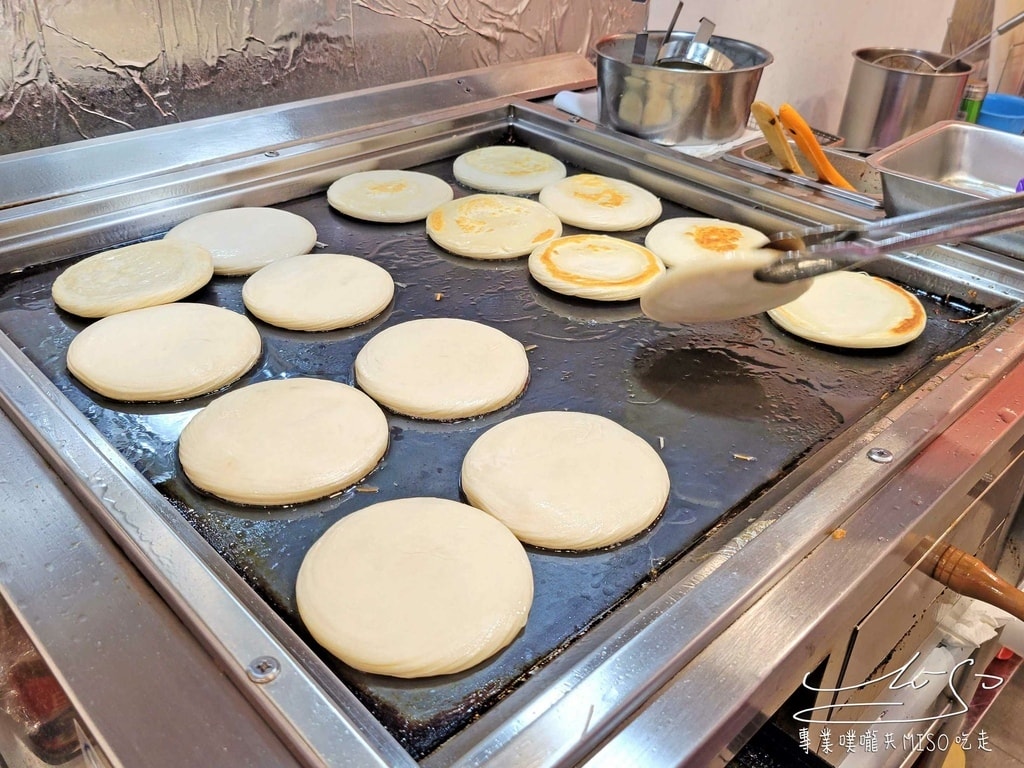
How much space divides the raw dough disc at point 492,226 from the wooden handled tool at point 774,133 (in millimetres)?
641

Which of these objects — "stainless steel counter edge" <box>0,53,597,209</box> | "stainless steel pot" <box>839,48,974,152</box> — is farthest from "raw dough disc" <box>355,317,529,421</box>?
"stainless steel pot" <box>839,48,974,152</box>

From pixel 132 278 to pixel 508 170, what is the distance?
1175 mm

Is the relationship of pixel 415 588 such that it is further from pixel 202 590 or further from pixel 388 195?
Result: pixel 388 195

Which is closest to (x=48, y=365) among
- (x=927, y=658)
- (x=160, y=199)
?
(x=160, y=199)

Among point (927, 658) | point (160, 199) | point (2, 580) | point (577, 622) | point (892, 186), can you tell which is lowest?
point (927, 658)

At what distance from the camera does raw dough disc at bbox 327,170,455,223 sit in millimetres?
2201

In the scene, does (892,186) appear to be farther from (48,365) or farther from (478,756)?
(48,365)

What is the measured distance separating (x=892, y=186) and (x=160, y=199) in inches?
76.4

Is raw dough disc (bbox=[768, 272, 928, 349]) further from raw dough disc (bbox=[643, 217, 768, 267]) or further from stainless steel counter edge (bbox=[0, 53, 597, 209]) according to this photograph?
stainless steel counter edge (bbox=[0, 53, 597, 209])

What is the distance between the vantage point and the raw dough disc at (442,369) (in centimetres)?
157

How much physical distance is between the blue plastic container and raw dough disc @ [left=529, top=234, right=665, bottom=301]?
8.91 feet

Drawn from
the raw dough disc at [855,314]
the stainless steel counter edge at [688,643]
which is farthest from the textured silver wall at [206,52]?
the stainless steel counter edge at [688,643]

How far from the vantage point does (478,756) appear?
2.84 ft

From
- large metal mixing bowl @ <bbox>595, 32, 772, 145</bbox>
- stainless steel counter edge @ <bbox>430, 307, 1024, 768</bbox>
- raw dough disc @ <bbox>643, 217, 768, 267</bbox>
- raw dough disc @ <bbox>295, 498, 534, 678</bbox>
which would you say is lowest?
raw dough disc @ <bbox>295, 498, 534, 678</bbox>
